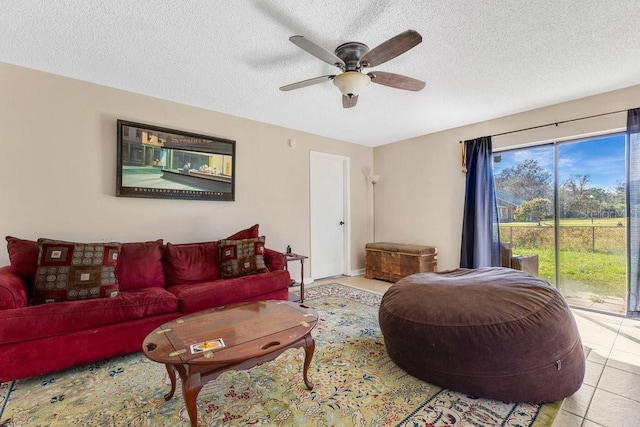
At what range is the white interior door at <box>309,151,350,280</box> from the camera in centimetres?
471

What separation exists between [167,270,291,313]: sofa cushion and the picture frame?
3.78 feet

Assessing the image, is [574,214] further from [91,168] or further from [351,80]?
[91,168]

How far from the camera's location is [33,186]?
2.61 m

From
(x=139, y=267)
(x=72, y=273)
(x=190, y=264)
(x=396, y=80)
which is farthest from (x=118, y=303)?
(x=396, y=80)

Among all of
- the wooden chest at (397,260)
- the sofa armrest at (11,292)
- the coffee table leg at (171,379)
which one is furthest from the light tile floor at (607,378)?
the sofa armrest at (11,292)

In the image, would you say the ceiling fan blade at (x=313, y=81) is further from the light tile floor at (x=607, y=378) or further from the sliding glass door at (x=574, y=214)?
the sliding glass door at (x=574, y=214)

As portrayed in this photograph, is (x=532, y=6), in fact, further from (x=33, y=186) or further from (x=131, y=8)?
(x=33, y=186)

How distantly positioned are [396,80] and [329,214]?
2850mm

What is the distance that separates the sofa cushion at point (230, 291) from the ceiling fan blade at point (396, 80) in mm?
2104

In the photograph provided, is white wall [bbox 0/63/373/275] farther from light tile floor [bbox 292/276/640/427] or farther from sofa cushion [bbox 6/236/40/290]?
light tile floor [bbox 292/276/640/427]

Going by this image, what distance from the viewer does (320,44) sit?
7.26ft

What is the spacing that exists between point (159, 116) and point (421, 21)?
2.80m

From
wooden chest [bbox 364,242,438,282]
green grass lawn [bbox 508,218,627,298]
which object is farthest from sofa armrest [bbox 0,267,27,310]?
green grass lawn [bbox 508,218,627,298]

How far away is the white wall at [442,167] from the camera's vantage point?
321 centimetres
